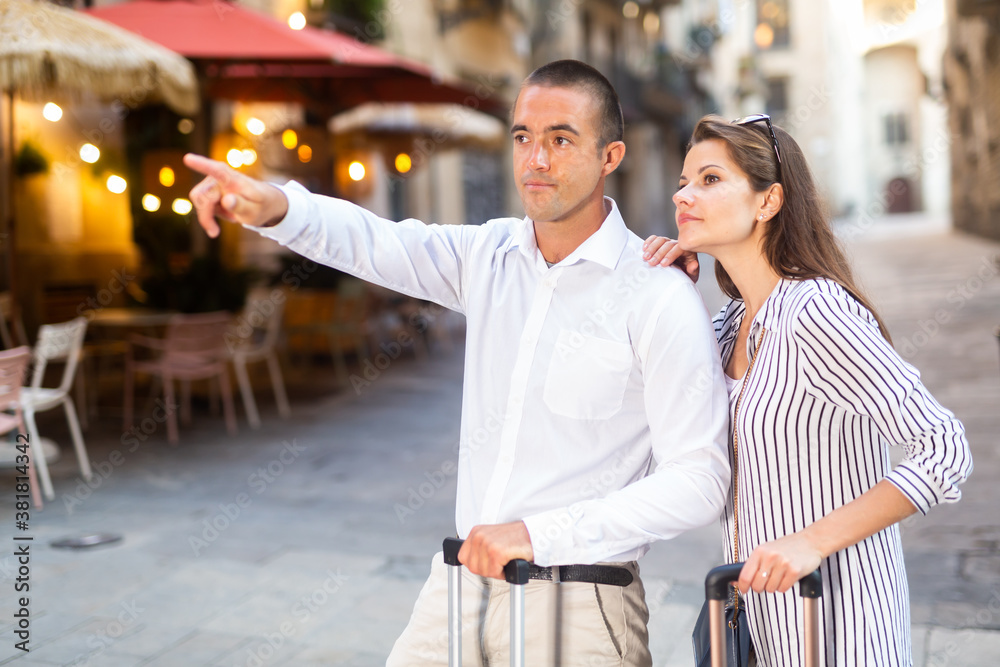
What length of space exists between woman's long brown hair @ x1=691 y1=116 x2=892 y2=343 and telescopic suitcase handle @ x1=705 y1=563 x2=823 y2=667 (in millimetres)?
566

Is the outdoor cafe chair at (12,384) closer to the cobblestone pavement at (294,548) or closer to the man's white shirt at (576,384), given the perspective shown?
the cobblestone pavement at (294,548)

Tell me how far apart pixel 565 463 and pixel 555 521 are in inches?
7.1

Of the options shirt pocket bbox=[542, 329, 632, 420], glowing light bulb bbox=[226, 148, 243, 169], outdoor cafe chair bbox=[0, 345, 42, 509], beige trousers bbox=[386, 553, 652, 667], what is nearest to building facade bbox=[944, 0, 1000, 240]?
glowing light bulb bbox=[226, 148, 243, 169]

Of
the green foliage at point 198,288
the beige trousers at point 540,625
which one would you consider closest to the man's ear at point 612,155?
the beige trousers at point 540,625

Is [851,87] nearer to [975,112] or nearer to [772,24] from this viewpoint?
[772,24]

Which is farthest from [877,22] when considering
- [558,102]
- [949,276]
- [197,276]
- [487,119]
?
[558,102]

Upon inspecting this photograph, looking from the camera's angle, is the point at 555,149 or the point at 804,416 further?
the point at 555,149

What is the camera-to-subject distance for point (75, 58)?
219 inches

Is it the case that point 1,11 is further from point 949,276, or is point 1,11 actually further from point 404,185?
point 949,276

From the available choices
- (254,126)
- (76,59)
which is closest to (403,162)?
(254,126)

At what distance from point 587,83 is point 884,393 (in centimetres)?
79

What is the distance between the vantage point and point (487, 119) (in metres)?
12.3

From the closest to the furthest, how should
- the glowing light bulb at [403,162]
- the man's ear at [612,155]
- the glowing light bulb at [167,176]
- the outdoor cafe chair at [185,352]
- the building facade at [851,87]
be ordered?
the man's ear at [612,155] < the outdoor cafe chair at [185,352] < the glowing light bulb at [167,176] < the glowing light bulb at [403,162] < the building facade at [851,87]

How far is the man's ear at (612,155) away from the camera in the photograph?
6.34 feet
